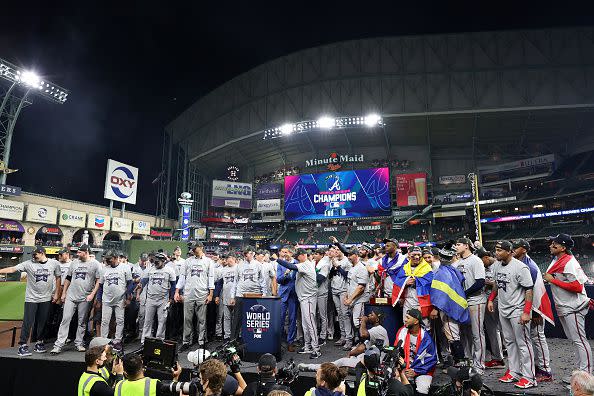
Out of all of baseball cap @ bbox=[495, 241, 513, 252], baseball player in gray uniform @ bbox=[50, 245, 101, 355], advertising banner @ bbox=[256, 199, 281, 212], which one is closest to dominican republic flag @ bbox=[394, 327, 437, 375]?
baseball cap @ bbox=[495, 241, 513, 252]

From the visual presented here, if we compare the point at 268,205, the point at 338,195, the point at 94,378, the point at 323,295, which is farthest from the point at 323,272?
the point at 268,205

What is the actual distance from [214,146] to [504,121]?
106 ft

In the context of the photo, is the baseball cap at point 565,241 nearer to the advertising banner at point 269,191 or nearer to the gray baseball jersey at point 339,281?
the gray baseball jersey at point 339,281

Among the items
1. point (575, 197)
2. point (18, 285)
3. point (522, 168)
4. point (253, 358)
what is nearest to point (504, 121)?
point (522, 168)

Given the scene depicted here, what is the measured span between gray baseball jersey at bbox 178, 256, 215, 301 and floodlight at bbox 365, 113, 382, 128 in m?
29.2

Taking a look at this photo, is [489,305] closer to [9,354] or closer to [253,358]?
[253,358]

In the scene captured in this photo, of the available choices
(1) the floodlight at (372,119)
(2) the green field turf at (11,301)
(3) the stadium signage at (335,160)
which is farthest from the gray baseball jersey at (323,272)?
(3) the stadium signage at (335,160)

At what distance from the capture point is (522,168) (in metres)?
35.4

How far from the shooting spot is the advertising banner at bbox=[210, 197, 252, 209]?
45.6m

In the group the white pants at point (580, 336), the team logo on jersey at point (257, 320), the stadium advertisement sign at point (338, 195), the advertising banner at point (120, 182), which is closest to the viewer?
the white pants at point (580, 336)

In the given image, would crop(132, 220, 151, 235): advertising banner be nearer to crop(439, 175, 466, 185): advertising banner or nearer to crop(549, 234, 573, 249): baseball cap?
crop(439, 175, 466, 185): advertising banner

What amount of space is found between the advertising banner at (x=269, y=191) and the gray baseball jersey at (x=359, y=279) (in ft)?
119

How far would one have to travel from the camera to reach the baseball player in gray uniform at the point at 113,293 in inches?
318

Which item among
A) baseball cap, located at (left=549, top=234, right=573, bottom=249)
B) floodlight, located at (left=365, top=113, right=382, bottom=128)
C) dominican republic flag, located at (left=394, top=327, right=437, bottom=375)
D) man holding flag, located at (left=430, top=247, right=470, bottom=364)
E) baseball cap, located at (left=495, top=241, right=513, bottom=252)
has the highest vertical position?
floodlight, located at (left=365, top=113, right=382, bottom=128)
